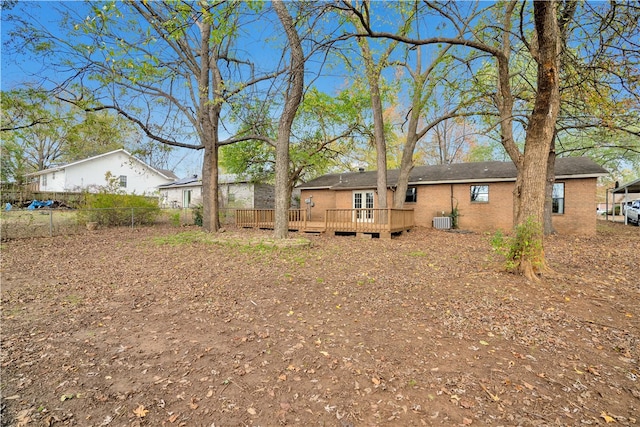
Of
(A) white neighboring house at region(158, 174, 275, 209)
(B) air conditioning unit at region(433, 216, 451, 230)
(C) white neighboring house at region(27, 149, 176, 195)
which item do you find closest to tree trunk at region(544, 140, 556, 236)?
(B) air conditioning unit at region(433, 216, 451, 230)

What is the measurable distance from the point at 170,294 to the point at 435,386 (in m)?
4.44

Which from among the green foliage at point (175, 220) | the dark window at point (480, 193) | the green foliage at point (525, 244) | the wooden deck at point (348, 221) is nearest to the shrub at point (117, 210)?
the green foliage at point (175, 220)

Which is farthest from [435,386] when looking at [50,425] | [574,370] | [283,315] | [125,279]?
[125,279]

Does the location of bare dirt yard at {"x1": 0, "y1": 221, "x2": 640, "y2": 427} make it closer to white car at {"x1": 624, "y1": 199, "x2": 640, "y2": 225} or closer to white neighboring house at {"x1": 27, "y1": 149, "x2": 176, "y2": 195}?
white car at {"x1": 624, "y1": 199, "x2": 640, "y2": 225}

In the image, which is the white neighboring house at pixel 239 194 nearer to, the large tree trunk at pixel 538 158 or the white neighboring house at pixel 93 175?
the white neighboring house at pixel 93 175

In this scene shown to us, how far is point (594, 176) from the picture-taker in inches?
515

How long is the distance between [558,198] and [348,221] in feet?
33.0

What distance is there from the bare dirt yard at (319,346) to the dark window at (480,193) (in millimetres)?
9095

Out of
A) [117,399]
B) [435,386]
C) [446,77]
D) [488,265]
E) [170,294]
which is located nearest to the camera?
[117,399]

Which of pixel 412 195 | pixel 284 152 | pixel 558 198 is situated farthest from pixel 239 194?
pixel 558 198

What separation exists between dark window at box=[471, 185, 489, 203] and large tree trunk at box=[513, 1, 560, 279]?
34.4 feet

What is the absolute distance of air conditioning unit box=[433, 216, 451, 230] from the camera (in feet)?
52.0

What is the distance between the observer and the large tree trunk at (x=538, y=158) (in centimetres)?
535

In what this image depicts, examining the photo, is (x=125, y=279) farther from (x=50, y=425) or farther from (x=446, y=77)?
(x=446, y=77)
